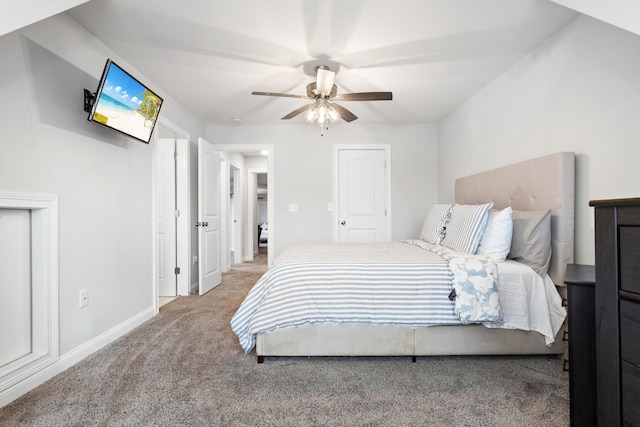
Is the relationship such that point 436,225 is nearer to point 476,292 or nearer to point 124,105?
point 476,292

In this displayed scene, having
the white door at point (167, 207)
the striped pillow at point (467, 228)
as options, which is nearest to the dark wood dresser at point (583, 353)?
the striped pillow at point (467, 228)

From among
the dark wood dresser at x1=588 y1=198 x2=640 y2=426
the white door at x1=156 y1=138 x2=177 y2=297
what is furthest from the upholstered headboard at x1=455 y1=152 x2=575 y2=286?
the white door at x1=156 y1=138 x2=177 y2=297

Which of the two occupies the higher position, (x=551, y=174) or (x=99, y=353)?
(x=551, y=174)

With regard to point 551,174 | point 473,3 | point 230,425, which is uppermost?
point 473,3

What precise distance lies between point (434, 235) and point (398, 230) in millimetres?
1523

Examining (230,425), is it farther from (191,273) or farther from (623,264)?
(191,273)

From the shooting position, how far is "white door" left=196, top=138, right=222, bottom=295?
12.3 feet

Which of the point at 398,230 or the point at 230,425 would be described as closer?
the point at 230,425

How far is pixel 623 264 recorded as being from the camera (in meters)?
0.95

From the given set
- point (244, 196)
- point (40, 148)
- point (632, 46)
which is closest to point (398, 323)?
point (632, 46)

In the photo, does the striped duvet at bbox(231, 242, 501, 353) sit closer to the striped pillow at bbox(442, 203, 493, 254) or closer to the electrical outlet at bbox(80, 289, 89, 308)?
the striped pillow at bbox(442, 203, 493, 254)

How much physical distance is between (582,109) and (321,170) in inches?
117

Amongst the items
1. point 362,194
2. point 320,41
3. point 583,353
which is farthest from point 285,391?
point 362,194

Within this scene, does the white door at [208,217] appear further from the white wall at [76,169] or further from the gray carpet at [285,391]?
the gray carpet at [285,391]
